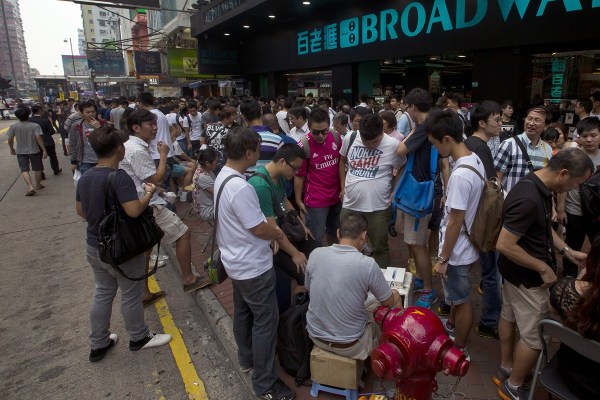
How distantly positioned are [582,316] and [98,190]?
3.27m

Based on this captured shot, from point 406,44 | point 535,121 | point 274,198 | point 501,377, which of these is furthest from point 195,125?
point 501,377

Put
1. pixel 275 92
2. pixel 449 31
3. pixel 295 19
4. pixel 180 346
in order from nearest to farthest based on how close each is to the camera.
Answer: pixel 180 346
pixel 449 31
pixel 295 19
pixel 275 92

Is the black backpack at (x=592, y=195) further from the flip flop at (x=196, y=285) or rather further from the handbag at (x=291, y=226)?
the flip flop at (x=196, y=285)

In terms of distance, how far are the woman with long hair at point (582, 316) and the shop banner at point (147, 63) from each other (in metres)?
35.1

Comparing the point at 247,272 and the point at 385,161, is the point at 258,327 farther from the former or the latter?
the point at 385,161

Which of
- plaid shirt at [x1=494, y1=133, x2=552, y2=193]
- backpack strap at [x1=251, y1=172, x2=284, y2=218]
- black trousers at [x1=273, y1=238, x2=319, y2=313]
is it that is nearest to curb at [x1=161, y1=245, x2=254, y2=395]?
black trousers at [x1=273, y1=238, x2=319, y2=313]

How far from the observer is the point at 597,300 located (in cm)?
188

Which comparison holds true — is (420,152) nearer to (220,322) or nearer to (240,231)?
(240,231)

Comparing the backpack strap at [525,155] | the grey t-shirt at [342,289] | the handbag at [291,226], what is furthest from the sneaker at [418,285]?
the grey t-shirt at [342,289]

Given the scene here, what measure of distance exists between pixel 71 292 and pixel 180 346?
6.73 ft

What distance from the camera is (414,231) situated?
12.7 feet

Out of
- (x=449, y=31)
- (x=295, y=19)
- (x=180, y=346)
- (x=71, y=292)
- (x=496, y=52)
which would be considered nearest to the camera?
(x=180, y=346)

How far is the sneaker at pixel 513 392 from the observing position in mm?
2662

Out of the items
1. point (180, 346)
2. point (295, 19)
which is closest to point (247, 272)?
point (180, 346)
